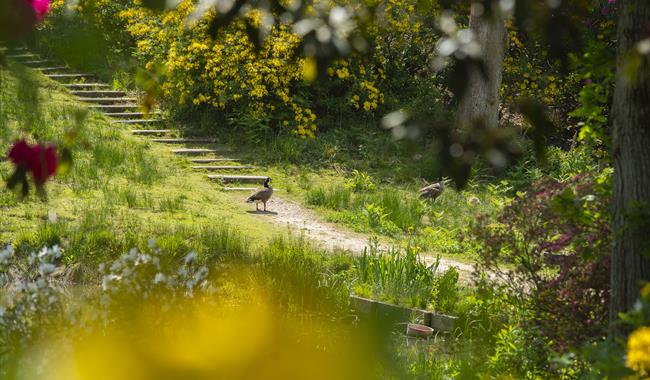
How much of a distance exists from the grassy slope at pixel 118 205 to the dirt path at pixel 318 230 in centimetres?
34

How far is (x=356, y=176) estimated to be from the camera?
34.8 ft

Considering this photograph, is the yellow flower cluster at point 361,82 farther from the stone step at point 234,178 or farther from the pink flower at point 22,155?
the pink flower at point 22,155

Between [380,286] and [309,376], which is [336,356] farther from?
[380,286]

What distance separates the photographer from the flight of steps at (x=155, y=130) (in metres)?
10.6

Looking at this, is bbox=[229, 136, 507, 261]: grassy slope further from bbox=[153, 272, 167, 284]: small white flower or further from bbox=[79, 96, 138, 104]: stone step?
bbox=[153, 272, 167, 284]: small white flower

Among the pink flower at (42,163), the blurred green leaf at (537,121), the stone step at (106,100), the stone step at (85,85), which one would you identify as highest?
the blurred green leaf at (537,121)

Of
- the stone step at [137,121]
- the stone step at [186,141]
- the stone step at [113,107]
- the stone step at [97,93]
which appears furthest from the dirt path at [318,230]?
the stone step at [97,93]

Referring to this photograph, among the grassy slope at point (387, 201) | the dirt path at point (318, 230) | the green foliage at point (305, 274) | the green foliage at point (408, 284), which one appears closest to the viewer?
the green foliage at point (305, 274)

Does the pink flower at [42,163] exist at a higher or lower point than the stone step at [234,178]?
higher

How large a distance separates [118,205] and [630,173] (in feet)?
19.6

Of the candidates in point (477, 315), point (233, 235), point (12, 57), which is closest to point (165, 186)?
point (233, 235)

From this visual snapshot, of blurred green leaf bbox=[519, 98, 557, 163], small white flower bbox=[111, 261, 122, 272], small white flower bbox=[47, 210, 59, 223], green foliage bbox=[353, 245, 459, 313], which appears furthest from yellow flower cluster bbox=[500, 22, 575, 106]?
blurred green leaf bbox=[519, 98, 557, 163]

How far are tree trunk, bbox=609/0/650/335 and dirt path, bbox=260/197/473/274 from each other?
3923mm

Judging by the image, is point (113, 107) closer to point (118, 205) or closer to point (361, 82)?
point (361, 82)
